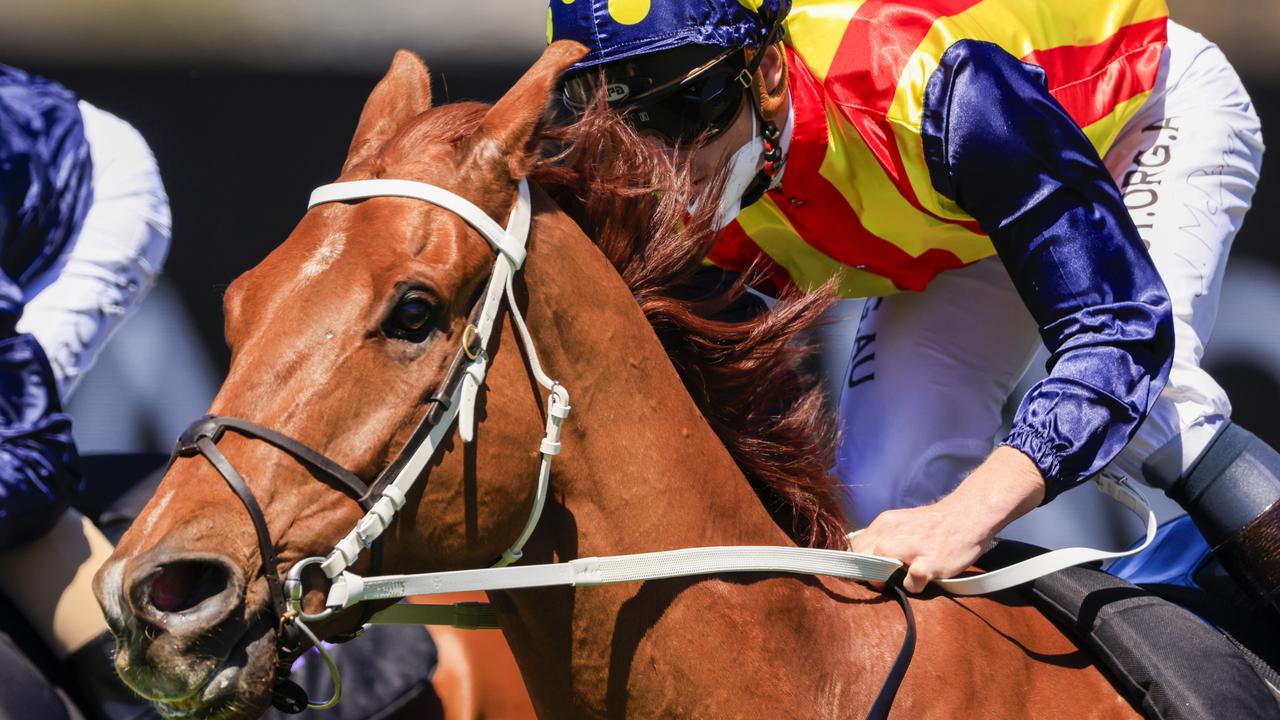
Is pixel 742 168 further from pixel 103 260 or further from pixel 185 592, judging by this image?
Result: pixel 103 260

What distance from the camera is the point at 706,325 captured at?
165 centimetres

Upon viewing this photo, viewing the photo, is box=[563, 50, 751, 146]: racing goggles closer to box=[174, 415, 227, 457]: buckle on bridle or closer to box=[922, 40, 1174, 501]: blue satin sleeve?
box=[922, 40, 1174, 501]: blue satin sleeve

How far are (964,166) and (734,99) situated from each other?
392 millimetres

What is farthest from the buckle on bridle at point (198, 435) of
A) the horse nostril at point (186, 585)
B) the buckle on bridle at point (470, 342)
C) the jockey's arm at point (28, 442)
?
the jockey's arm at point (28, 442)

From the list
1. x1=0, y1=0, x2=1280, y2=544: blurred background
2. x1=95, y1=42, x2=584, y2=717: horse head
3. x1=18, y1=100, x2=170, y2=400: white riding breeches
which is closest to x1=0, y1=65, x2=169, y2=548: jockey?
x1=18, y1=100, x2=170, y2=400: white riding breeches

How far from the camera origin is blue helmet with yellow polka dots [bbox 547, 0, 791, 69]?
179 centimetres

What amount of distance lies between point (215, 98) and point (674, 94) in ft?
7.08

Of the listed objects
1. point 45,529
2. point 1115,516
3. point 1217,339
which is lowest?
point 1115,516

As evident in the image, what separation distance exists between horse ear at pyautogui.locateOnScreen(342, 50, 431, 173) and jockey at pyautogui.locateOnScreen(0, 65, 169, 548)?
3.78 ft

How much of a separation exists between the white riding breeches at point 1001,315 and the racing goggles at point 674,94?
2.08 ft

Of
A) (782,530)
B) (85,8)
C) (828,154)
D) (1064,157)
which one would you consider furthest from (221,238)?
(1064,157)

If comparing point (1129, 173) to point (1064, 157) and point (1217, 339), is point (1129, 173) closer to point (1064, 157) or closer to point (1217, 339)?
point (1064, 157)

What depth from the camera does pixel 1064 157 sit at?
1.64 m

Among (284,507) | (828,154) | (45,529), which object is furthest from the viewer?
(45,529)
